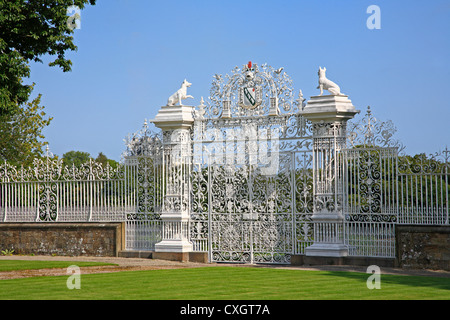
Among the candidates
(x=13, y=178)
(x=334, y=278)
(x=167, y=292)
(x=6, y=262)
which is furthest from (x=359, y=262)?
(x=13, y=178)

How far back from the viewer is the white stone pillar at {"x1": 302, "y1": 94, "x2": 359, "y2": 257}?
48.1ft

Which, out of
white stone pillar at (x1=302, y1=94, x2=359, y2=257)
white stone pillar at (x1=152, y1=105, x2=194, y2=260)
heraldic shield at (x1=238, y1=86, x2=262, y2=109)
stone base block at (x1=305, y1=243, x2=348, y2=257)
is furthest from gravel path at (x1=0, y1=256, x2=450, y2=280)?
heraldic shield at (x1=238, y1=86, x2=262, y2=109)

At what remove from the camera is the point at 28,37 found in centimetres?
1523

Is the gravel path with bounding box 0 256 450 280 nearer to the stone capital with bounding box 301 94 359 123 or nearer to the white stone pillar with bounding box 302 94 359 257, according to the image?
the white stone pillar with bounding box 302 94 359 257

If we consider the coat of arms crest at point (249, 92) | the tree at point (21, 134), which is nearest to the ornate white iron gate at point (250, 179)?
the coat of arms crest at point (249, 92)

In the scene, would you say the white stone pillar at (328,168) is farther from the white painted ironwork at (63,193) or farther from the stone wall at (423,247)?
the white painted ironwork at (63,193)

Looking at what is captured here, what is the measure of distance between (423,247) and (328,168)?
2.55 metres

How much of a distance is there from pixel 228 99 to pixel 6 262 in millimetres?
6130

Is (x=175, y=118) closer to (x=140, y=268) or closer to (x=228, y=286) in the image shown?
(x=140, y=268)

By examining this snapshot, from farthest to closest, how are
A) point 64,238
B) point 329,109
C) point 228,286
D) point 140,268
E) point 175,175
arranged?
point 64,238
point 175,175
point 329,109
point 140,268
point 228,286

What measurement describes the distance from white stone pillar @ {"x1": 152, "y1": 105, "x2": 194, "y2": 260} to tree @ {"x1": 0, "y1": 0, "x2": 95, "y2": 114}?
2.70 metres

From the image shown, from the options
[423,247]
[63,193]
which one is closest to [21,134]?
[63,193]

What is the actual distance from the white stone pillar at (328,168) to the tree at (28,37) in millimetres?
5434

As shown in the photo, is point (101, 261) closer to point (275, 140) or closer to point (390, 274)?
point (275, 140)
